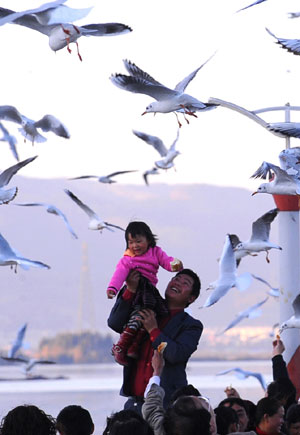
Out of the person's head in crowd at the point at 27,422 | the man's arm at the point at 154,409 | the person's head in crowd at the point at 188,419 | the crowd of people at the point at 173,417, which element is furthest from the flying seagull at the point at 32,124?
the person's head in crowd at the point at 27,422

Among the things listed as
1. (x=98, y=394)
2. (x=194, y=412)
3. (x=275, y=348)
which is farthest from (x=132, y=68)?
(x=98, y=394)

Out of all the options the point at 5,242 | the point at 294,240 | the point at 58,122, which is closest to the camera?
the point at 5,242

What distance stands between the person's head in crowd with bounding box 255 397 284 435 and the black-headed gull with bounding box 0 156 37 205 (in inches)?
132

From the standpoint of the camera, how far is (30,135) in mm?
9992

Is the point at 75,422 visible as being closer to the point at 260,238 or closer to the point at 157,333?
the point at 157,333

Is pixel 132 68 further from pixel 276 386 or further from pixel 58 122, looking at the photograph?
pixel 58 122

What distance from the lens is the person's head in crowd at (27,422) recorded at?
3438mm

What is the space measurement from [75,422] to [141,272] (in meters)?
1.31

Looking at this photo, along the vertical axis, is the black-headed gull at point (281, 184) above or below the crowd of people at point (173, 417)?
above

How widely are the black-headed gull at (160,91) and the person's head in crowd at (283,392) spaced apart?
1879mm

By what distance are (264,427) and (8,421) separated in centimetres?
182

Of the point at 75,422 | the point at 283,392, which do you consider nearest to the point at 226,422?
the point at 75,422

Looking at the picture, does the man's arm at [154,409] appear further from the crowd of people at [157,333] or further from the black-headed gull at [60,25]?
the black-headed gull at [60,25]

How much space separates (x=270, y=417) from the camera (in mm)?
5055
